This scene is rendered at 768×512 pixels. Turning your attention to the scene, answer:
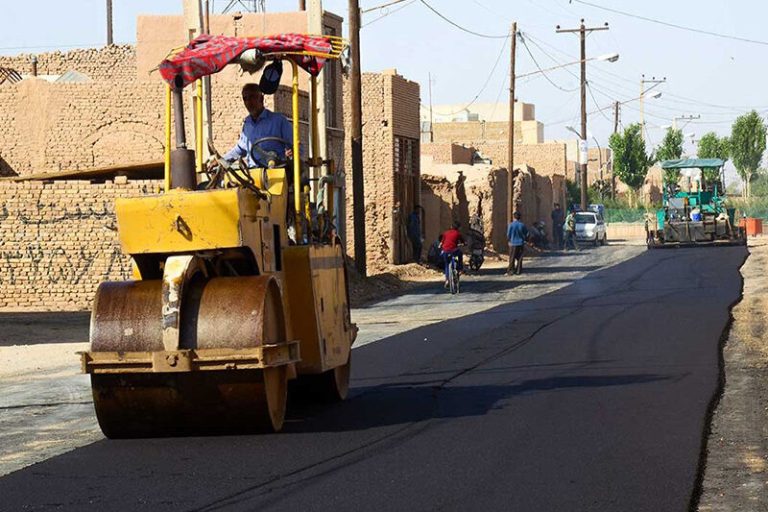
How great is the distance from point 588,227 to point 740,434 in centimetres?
5633

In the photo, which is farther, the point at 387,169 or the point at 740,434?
the point at 387,169

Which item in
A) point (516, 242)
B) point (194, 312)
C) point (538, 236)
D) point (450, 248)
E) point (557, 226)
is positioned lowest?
point (538, 236)

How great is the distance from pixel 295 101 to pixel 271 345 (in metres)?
2.27

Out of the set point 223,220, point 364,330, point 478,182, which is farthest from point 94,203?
point 478,182

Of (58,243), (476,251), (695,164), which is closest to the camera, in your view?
(58,243)

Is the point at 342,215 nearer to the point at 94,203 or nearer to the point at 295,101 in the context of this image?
the point at 94,203

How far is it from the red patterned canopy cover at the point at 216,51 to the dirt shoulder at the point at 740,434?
4.21 metres

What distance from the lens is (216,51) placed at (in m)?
11.0

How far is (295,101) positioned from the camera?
11352 mm

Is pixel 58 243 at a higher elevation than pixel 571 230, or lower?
higher

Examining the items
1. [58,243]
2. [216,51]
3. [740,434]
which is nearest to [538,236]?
[58,243]

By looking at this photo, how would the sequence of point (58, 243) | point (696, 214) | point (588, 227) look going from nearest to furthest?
point (58, 243) → point (696, 214) → point (588, 227)

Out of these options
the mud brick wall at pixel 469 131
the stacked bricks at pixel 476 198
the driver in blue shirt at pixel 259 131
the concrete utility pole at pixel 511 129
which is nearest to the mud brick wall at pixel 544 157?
the mud brick wall at pixel 469 131

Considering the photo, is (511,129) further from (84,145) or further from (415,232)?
(84,145)
